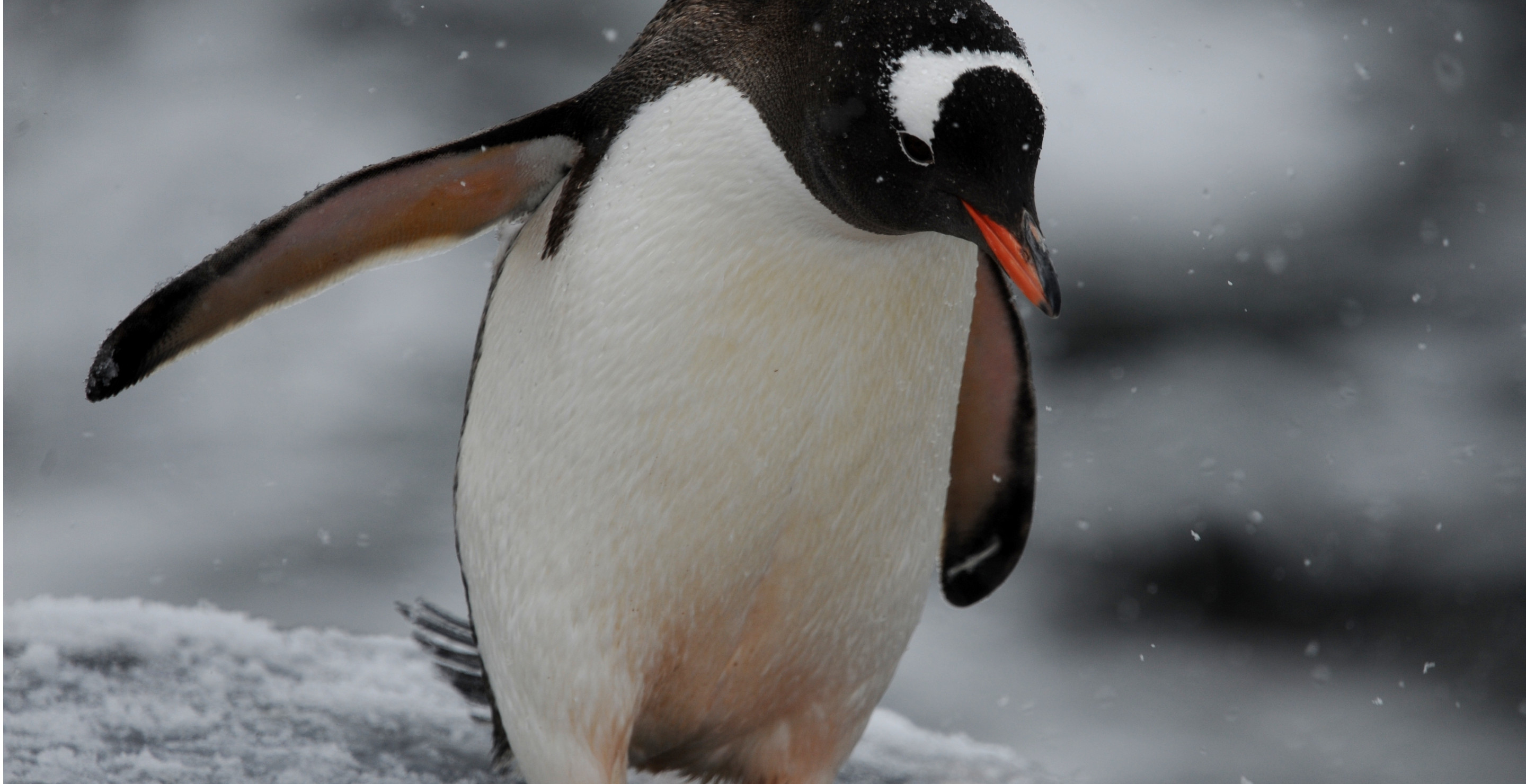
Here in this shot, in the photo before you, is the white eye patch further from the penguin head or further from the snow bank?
the snow bank

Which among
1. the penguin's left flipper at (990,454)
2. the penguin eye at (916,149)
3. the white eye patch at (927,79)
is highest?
the white eye patch at (927,79)

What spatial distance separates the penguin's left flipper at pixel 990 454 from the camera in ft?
4.76

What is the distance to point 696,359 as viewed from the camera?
1131 mm

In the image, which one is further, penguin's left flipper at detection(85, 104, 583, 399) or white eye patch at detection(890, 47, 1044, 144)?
penguin's left flipper at detection(85, 104, 583, 399)

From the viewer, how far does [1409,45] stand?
4.18 meters

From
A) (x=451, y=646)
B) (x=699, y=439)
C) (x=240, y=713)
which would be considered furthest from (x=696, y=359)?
(x=240, y=713)

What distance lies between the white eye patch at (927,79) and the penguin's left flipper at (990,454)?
453mm

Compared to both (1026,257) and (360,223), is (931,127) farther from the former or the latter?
(360,223)

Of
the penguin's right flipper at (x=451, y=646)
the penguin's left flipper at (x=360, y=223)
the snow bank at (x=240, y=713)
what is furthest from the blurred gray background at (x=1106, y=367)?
the penguin's left flipper at (x=360, y=223)

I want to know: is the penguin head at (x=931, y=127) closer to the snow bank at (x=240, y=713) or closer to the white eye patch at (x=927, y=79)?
the white eye patch at (x=927, y=79)

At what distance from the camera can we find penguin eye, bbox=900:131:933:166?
3.22ft

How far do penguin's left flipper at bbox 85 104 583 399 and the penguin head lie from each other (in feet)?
0.94

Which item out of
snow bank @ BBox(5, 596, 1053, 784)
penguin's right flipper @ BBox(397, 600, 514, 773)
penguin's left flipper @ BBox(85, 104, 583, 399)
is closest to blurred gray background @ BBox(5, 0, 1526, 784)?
snow bank @ BBox(5, 596, 1053, 784)

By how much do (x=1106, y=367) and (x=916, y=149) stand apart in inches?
95.8
